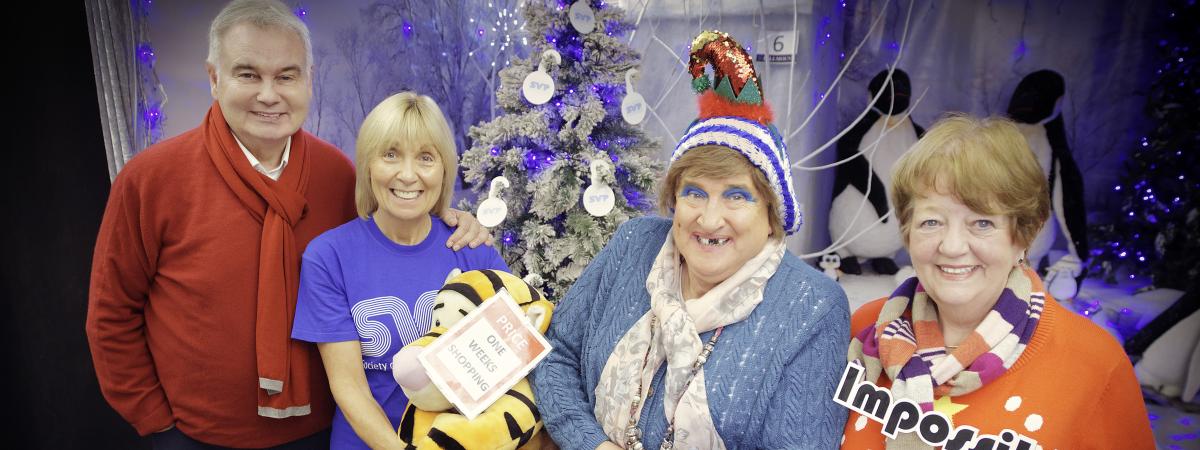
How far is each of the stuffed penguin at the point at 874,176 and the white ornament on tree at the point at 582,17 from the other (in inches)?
81.9

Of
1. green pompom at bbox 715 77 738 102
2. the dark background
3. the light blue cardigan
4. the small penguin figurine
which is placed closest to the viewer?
the light blue cardigan

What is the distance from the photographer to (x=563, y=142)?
3436 millimetres

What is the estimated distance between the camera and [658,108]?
451 cm

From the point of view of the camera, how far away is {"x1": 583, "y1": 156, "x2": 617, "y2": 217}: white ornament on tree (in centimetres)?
333

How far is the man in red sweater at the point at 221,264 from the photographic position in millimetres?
1852

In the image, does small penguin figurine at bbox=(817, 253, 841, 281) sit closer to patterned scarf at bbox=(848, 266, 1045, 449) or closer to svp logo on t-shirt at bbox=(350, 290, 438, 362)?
patterned scarf at bbox=(848, 266, 1045, 449)

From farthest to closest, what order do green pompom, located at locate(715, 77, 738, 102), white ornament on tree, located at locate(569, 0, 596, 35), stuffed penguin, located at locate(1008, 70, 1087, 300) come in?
stuffed penguin, located at locate(1008, 70, 1087, 300), white ornament on tree, located at locate(569, 0, 596, 35), green pompom, located at locate(715, 77, 738, 102)

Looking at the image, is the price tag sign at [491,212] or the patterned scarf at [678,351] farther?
the price tag sign at [491,212]

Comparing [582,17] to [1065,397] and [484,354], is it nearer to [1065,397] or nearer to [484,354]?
[484,354]

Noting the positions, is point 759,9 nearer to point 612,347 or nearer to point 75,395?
point 612,347

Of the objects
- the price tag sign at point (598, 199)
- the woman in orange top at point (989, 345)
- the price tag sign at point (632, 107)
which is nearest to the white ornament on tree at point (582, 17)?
the price tag sign at point (632, 107)

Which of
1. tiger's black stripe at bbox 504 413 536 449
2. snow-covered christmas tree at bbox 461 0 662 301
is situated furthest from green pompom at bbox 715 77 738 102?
snow-covered christmas tree at bbox 461 0 662 301

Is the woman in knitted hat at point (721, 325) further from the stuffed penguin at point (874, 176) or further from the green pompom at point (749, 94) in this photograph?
the stuffed penguin at point (874, 176)

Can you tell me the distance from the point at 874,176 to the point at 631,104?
199 cm
